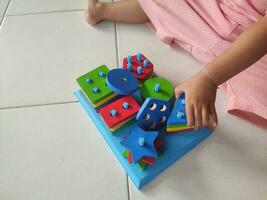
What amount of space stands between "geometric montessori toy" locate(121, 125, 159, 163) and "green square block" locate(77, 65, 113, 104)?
94 millimetres

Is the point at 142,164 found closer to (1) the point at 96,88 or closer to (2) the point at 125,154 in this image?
(2) the point at 125,154

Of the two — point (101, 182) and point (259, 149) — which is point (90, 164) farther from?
point (259, 149)

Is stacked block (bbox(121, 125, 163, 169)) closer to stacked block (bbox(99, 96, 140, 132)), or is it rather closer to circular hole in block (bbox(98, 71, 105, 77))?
stacked block (bbox(99, 96, 140, 132))

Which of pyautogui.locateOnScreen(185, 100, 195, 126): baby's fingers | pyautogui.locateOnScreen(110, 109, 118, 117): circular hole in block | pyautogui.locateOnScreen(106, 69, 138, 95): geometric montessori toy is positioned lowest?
pyautogui.locateOnScreen(110, 109, 118, 117): circular hole in block

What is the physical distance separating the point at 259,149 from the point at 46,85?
1.44 feet

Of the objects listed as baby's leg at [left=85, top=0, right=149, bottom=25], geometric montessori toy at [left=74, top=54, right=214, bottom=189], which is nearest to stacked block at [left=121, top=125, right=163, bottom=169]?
geometric montessori toy at [left=74, top=54, right=214, bottom=189]

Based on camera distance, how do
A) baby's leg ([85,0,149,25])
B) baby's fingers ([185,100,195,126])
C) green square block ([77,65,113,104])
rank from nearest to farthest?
1. baby's fingers ([185,100,195,126])
2. green square block ([77,65,113,104])
3. baby's leg ([85,0,149,25])

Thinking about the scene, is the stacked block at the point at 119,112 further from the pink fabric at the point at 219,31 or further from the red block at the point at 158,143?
the pink fabric at the point at 219,31

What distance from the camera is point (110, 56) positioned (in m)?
0.73

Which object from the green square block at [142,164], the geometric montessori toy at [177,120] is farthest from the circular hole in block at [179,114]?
the green square block at [142,164]

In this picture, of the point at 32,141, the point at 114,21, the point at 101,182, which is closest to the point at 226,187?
the point at 101,182

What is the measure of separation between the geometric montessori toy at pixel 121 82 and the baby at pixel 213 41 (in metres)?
0.09

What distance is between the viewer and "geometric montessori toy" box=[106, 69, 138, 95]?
578mm

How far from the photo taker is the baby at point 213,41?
0.50 meters
